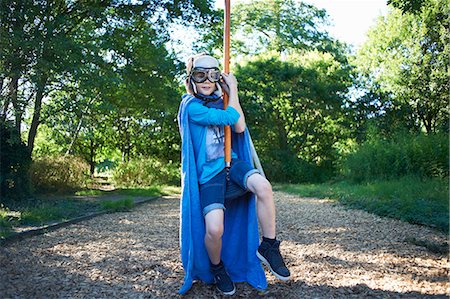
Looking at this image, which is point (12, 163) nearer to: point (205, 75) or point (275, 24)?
point (205, 75)

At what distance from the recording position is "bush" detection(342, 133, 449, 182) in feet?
33.3

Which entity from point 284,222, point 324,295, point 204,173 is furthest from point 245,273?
point 284,222

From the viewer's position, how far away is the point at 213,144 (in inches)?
122

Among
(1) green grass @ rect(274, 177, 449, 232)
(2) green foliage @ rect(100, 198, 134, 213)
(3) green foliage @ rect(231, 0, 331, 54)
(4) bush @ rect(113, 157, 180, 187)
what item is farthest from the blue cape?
(3) green foliage @ rect(231, 0, 331, 54)

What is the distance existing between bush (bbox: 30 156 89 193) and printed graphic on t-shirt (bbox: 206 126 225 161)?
8497 mm

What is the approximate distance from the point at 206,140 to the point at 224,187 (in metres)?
0.36

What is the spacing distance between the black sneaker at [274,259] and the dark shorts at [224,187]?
1.34 feet

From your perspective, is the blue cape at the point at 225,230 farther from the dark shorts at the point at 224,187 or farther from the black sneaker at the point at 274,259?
the black sneaker at the point at 274,259

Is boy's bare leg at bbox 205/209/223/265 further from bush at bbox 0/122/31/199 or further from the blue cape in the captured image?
bush at bbox 0/122/31/199

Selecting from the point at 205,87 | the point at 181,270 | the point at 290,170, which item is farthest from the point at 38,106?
the point at 290,170

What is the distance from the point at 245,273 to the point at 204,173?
85cm

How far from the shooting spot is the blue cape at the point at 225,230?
3.00m

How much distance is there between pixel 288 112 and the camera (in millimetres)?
19109

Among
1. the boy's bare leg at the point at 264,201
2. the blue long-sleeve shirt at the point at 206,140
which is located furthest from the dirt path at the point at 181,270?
the blue long-sleeve shirt at the point at 206,140
